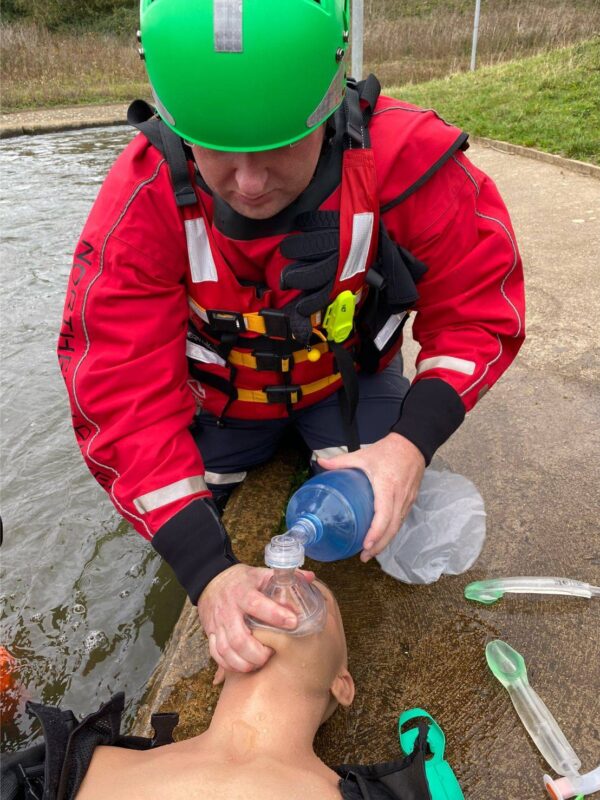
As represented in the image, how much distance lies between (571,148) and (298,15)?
24.7ft

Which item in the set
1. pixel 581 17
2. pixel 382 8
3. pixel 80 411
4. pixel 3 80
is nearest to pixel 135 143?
pixel 80 411

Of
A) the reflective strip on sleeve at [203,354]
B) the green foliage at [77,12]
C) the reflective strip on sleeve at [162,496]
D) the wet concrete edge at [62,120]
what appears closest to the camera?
the reflective strip on sleeve at [162,496]

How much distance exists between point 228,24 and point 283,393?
53.8 inches

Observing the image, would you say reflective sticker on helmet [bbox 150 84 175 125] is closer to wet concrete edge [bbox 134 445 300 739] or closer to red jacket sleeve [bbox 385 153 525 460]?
red jacket sleeve [bbox 385 153 525 460]

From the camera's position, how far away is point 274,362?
2473 millimetres

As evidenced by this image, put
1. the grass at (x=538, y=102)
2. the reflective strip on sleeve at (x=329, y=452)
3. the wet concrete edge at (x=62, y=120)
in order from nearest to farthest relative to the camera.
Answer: the reflective strip on sleeve at (x=329, y=452), the grass at (x=538, y=102), the wet concrete edge at (x=62, y=120)

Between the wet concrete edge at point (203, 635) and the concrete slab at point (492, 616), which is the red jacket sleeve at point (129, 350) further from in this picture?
the concrete slab at point (492, 616)

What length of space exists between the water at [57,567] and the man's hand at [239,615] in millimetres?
1016

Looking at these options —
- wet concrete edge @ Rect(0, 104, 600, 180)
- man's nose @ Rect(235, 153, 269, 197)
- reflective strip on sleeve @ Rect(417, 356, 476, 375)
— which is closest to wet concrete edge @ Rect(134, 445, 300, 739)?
reflective strip on sleeve @ Rect(417, 356, 476, 375)

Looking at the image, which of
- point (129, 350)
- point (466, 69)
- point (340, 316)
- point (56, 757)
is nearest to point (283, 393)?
point (340, 316)

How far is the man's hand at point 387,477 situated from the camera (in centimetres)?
194

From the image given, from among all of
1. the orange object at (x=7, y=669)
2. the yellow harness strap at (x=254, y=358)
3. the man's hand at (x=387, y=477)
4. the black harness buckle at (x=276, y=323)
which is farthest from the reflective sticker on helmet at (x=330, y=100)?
the orange object at (x=7, y=669)

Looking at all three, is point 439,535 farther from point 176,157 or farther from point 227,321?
point 176,157

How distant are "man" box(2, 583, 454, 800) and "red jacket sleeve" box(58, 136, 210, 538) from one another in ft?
1.86
